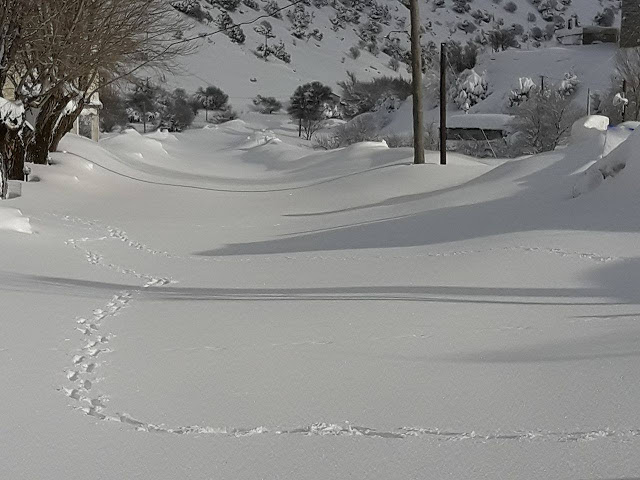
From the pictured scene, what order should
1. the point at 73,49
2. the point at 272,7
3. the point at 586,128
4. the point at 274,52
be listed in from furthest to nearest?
the point at 272,7 → the point at 274,52 → the point at 586,128 → the point at 73,49

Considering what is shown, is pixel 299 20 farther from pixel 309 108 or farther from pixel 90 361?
pixel 90 361

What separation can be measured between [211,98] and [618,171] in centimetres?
7511

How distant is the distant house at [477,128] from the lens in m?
61.0

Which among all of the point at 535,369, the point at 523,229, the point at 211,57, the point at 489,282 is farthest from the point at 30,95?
the point at 211,57

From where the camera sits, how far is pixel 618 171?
14.6 m

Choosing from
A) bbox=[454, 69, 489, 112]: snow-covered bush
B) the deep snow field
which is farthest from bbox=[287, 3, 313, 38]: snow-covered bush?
the deep snow field

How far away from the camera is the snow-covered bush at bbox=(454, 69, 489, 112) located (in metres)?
79.2

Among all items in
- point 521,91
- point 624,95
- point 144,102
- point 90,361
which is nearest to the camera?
point 90,361

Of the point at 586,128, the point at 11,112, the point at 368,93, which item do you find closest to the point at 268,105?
the point at 368,93

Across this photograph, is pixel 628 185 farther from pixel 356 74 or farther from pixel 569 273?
pixel 356 74

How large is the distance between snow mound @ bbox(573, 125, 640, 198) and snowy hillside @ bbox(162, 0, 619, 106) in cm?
7279

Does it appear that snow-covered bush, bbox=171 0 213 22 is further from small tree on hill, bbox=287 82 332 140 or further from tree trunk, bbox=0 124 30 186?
tree trunk, bbox=0 124 30 186

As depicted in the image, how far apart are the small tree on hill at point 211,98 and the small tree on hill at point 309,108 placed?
1016 centimetres

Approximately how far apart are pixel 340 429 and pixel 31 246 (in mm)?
8831
